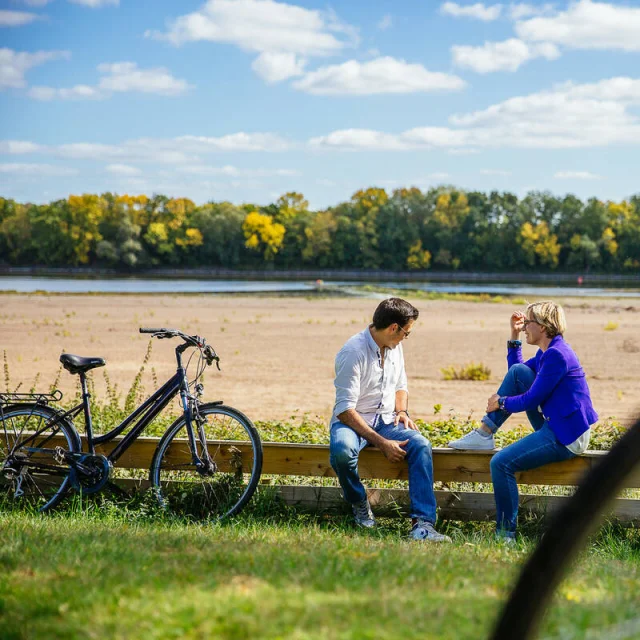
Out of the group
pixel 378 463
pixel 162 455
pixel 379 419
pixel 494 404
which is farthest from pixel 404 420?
pixel 162 455

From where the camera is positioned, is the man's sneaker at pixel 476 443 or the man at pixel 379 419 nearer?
the man at pixel 379 419

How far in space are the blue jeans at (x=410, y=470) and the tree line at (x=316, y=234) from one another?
111 metres

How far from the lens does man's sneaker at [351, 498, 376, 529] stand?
5.20 m

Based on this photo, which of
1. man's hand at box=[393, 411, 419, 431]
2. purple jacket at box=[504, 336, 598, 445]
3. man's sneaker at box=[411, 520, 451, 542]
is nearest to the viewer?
man's sneaker at box=[411, 520, 451, 542]

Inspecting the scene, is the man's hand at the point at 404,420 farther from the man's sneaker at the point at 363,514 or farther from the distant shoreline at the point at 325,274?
the distant shoreline at the point at 325,274

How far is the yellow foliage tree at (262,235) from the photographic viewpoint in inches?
4786

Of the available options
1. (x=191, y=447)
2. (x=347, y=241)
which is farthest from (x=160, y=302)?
(x=347, y=241)

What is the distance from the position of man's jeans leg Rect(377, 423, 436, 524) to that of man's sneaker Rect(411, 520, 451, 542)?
4cm

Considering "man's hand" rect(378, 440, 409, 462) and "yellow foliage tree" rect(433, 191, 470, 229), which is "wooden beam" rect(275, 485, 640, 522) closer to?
"man's hand" rect(378, 440, 409, 462)

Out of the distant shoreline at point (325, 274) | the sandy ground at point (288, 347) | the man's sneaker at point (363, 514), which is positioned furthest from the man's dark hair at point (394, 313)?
the distant shoreline at point (325, 274)

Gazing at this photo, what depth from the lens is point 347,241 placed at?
121 metres

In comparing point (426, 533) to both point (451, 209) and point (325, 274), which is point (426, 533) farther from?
point (451, 209)

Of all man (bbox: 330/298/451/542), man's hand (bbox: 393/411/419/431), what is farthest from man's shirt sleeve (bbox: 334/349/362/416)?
man's hand (bbox: 393/411/419/431)

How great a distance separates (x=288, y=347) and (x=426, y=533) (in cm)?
1417
